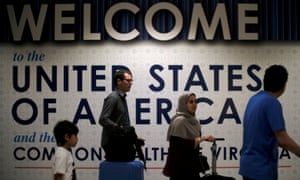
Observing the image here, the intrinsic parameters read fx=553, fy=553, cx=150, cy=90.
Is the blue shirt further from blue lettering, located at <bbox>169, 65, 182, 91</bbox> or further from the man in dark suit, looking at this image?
blue lettering, located at <bbox>169, 65, 182, 91</bbox>

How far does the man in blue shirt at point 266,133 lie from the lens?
3.71 metres

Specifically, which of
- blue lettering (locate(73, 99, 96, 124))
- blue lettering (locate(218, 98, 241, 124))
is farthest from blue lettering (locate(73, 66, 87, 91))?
blue lettering (locate(218, 98, 241, 124))

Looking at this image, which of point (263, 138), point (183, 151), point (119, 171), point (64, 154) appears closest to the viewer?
point (263, 138)

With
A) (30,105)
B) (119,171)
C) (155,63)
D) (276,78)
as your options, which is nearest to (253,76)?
(155,63)

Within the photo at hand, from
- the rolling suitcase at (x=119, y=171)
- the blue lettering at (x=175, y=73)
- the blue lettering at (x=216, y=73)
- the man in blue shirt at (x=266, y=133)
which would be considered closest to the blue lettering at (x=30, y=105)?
the blue lettering at (x=175, y=73)

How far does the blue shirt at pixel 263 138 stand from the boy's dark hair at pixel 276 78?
0.26 feet

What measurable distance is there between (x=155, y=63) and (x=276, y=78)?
4.07 metres

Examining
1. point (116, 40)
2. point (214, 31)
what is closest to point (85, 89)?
point (116, 40)

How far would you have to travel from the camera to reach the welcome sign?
308 inches

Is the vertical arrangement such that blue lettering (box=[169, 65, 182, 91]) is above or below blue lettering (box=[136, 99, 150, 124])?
above

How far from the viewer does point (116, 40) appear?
785 cm

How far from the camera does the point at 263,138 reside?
377 centimetres

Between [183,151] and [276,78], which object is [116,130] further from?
[276,78]

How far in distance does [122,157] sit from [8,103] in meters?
2.66
